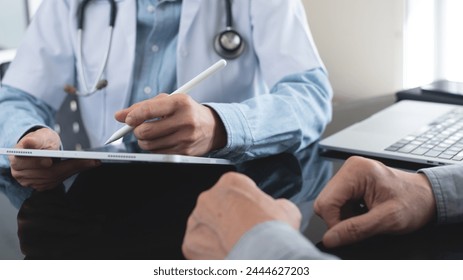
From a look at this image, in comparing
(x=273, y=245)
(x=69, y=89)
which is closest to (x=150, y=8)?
(x=69, y=89)

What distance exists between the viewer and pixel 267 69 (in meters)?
1.14

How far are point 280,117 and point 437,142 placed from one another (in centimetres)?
23

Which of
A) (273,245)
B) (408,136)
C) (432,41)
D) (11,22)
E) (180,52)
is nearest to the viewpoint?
(273,245)

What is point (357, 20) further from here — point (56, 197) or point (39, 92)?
point (56, 197)

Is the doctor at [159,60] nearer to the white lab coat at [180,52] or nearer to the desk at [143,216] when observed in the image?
the white lab coat at [180,52]

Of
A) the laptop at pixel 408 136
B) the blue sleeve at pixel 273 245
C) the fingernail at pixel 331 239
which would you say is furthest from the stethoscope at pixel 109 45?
the blue sleeve at pixel 273 245

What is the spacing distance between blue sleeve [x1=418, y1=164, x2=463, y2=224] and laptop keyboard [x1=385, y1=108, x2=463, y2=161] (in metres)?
0.16

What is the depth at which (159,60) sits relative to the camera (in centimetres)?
118

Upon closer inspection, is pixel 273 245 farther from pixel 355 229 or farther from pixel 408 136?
pixel 408 136

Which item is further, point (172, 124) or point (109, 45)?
point (109, 45)

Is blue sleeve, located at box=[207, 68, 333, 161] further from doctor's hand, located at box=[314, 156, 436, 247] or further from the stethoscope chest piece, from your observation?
doctor's hand, located at box=[314, 156, 436, 247]

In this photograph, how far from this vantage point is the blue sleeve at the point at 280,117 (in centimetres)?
88

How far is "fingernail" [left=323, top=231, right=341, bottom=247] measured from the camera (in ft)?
1.95
